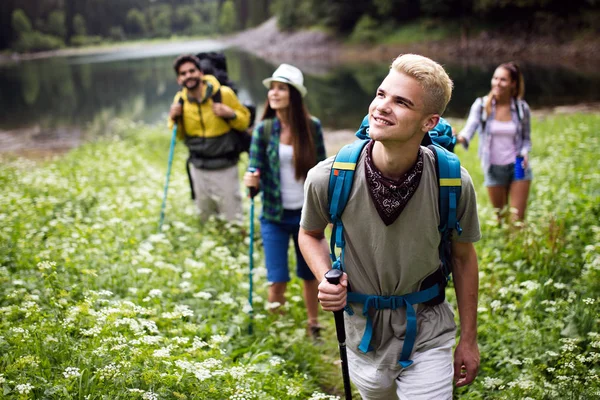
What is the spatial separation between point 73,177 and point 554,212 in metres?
8.91

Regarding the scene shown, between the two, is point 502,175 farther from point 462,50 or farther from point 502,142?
point 462,50

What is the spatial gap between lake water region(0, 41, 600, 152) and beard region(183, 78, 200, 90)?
46.8 ft

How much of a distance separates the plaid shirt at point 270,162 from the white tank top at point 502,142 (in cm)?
268

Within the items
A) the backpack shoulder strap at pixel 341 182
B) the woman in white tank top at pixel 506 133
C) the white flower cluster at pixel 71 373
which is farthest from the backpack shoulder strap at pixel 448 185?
the woman in white tank top at pixel 506 133

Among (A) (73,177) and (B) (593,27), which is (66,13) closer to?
(B) (593,27)

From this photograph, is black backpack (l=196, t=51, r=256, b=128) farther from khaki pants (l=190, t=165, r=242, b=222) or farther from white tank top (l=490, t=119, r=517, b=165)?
white tank top (l=490, t=119, r=517, b=165)

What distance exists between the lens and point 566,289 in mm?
5062

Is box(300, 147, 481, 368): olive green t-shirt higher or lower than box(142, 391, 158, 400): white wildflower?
higher

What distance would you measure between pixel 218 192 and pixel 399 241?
5399 mm

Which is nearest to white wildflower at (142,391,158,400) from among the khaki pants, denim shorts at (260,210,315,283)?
denim shorts at (260,210,315,283)

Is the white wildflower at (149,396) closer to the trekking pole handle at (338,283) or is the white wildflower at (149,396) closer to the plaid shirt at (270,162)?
the trekking pole handle at (338,283)

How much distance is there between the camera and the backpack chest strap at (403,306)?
9.39 ft

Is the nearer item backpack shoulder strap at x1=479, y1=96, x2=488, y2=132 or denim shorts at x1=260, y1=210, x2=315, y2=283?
denim shorts at x1=260, y1=210, x2=315, y2=283

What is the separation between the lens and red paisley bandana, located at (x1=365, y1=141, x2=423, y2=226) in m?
2.68
